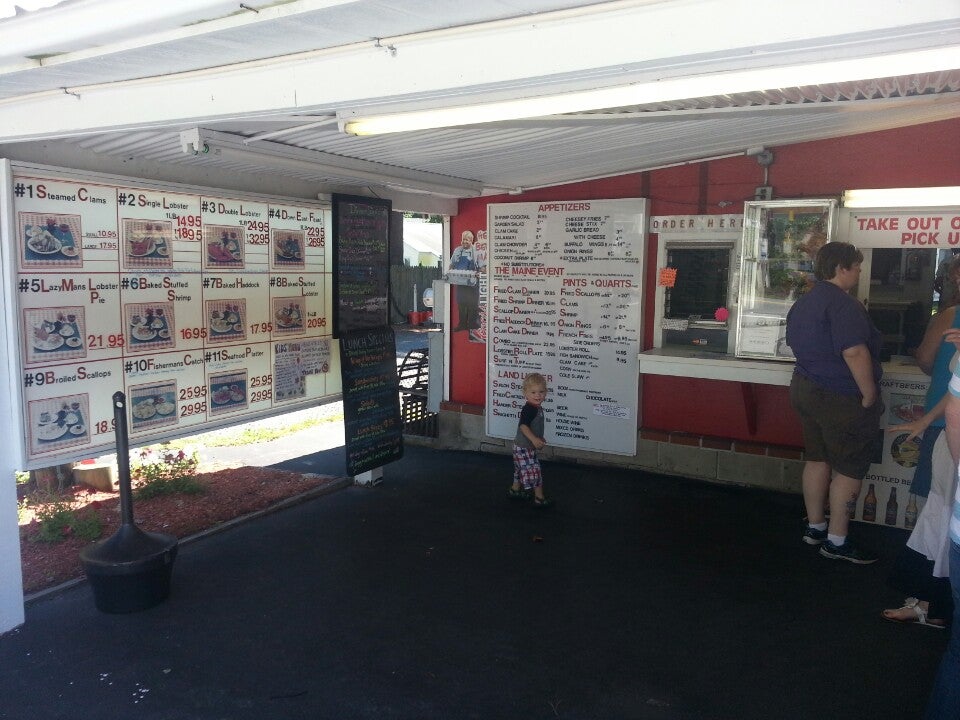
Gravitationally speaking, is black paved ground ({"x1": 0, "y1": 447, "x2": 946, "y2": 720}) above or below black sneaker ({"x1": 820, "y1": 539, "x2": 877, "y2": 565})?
below

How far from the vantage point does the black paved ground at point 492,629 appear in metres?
3.56

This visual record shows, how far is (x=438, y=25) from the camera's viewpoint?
2.58 metres

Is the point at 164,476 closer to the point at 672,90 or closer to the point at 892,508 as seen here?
the point at 672,90

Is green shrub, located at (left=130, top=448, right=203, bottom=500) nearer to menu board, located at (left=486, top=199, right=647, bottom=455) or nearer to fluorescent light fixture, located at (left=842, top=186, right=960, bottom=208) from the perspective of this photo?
menu board, located at (left=486, top=199, right=647, bottom=455)

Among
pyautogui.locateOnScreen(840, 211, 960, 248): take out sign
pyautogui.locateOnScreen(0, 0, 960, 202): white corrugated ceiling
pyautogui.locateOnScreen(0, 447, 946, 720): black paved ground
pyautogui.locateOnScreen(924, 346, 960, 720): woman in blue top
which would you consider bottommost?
pyautogui.locateOnScreen(0, 447, 946, 720): black paved ground

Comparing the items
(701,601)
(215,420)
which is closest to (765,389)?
(701,601)

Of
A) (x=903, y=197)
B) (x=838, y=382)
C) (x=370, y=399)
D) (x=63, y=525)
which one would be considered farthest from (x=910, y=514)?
(x=63, y=525)

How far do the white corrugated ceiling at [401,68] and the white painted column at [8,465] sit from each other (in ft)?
2.55

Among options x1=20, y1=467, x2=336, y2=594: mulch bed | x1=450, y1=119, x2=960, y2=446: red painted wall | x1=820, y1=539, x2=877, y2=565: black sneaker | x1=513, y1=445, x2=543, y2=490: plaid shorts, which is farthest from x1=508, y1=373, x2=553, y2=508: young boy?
x1=820, y1=539, x2=877, y2=565: black sneaker

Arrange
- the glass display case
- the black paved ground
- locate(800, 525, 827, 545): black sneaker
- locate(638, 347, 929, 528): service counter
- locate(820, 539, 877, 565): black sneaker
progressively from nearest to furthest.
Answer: the black paved ground, locate(820, 539, 877, 565): black sneaker, locate(800, 525, 827, 545): black sneaker, locate(638, 347, 929, 528): service counter, the glass display case

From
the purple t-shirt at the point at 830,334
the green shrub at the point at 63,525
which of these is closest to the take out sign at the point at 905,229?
the purple t-shirt at the point at 830,334

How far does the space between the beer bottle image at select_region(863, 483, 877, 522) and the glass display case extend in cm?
121

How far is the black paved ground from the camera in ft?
11.7

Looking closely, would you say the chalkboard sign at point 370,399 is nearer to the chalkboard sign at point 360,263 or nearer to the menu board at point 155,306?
the chalkboard sign at point 360,263
